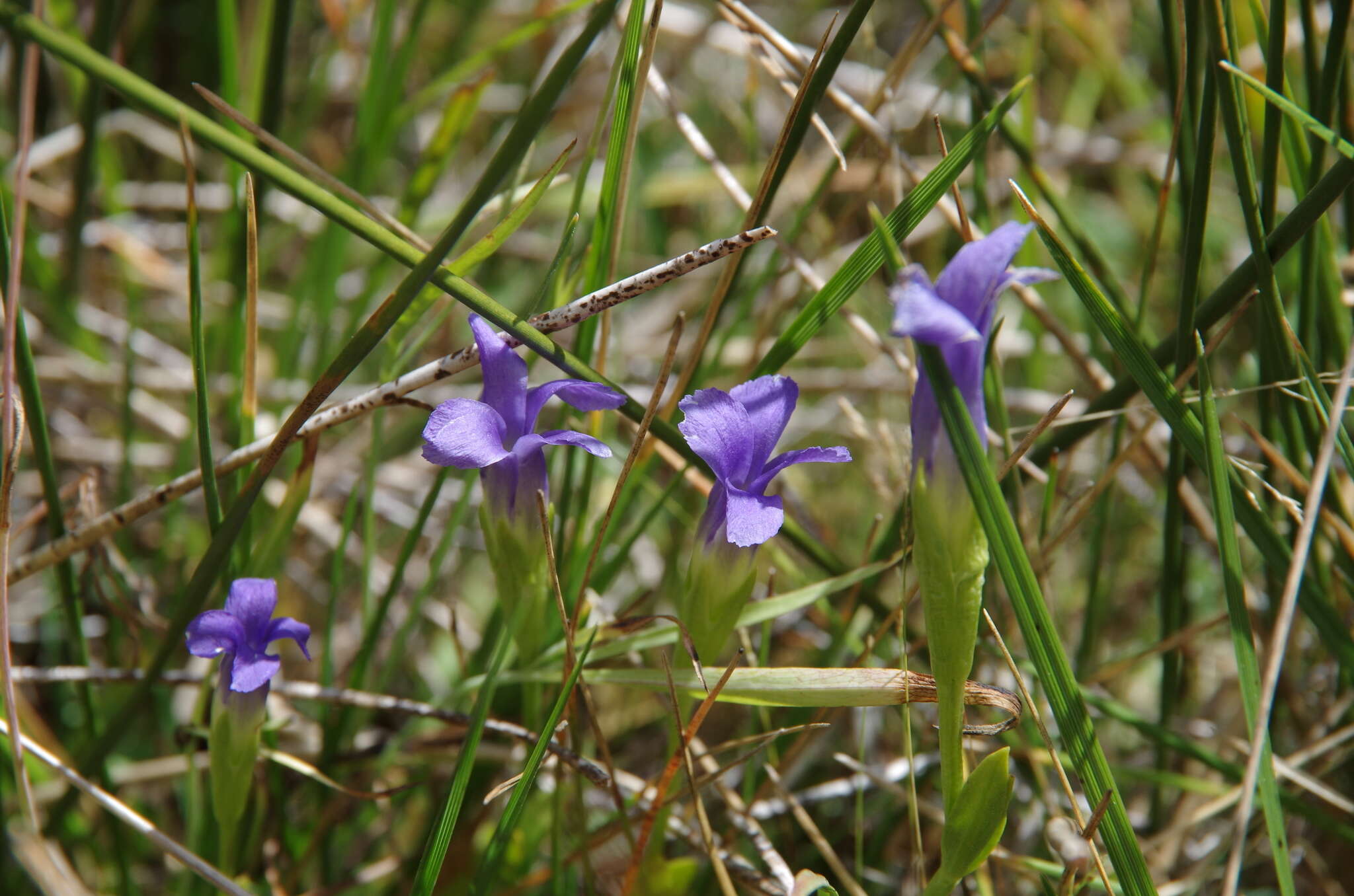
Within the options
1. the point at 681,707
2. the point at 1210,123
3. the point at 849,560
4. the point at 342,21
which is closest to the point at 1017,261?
the point at 849,560

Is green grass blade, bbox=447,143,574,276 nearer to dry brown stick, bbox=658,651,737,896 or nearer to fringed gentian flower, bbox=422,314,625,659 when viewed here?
fringed gentian flower, bbox=422,314,625,659

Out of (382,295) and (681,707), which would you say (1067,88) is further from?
(681,707)

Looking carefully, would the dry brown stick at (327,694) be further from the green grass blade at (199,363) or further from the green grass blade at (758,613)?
the green grass blade at (199,363)

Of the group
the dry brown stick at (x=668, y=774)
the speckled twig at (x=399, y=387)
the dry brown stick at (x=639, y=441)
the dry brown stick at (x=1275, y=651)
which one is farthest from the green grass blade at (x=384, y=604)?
the dry brown stick at (x=1275, y=651)

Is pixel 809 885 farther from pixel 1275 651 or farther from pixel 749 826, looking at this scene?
pixel 1275 651

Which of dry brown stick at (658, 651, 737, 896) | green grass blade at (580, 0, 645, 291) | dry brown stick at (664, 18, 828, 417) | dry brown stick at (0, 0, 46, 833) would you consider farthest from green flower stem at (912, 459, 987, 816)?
dry brown stick at (0, 0, 46, 833)

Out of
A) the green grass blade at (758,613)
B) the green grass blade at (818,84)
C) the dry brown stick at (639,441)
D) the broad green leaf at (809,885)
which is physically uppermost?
the green grass blade at (818,84)

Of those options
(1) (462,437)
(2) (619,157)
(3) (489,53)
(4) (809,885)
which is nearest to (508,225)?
(2) (619,157)
